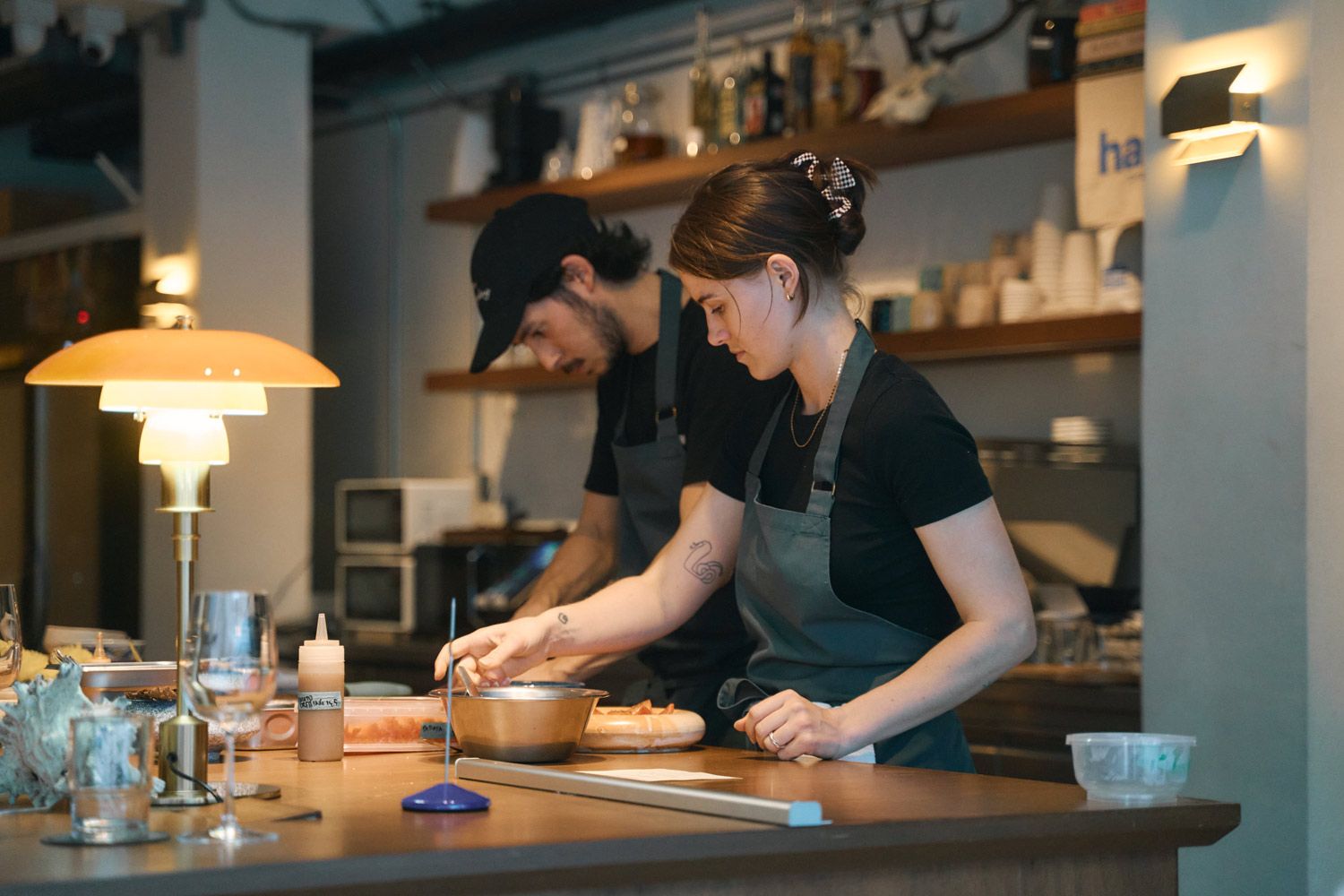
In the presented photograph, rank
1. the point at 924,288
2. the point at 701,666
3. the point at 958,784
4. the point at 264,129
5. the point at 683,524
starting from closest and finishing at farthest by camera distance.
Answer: the point at 958,784, the point at 683,524, the point at 701,666, the point at 924,288, the point at 264,129

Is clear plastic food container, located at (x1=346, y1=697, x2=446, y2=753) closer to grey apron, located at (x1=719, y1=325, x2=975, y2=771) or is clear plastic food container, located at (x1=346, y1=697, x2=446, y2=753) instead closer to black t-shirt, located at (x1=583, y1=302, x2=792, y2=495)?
grey apron, located at (x1=719, y1=325, x2=975, y2=771)

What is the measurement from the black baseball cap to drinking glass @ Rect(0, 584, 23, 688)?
109 centimetres

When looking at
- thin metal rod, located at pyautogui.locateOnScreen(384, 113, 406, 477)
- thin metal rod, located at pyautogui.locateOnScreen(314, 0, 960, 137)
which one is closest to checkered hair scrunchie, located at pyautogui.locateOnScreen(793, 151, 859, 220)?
thin metal rod, located at pyautogui.locateOnScreen(314, 0, 960, 137)

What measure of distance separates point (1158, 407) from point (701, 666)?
101 cm

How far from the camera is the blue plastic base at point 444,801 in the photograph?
1.50 m

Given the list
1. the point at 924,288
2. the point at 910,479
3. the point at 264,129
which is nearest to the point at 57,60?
the point at 264,129

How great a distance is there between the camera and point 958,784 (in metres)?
1.74

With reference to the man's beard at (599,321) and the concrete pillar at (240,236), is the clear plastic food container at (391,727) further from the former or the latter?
the concrete pillar at (240,236)

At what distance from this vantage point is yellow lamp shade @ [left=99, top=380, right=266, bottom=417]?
1.70 m

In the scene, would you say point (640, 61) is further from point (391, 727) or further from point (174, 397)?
point (174, 397)

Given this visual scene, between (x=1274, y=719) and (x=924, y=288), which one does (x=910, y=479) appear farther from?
(x=924, y=288)

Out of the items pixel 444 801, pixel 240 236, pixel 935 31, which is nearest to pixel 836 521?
pixel 444 801

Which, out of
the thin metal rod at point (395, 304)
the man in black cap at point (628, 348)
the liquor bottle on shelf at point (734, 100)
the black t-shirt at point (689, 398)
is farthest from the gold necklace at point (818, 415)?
the thin metal rod at point (395, 304)

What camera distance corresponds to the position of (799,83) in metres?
4.55
